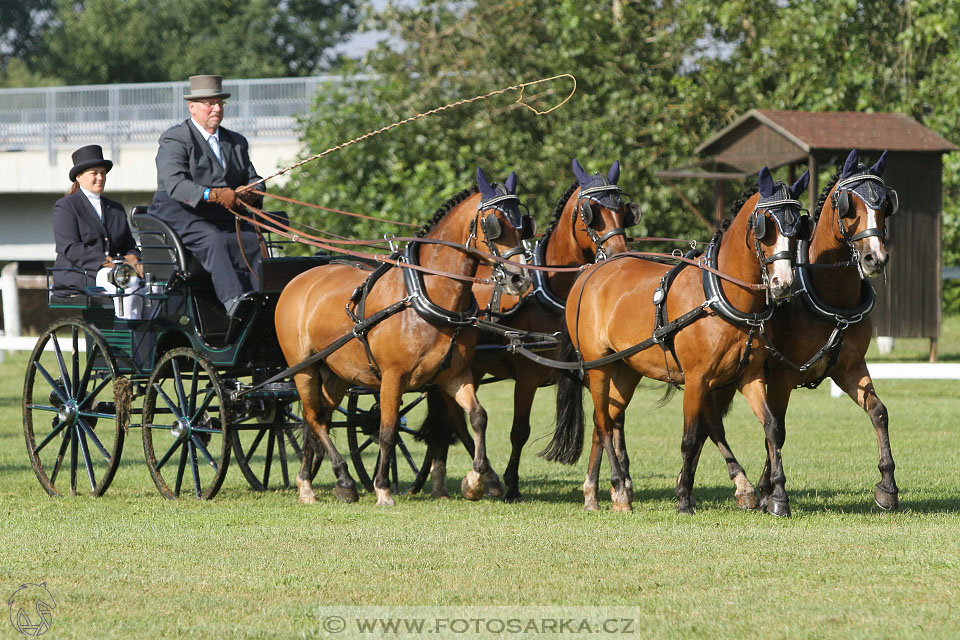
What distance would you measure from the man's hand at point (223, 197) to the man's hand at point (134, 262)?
2.79 feet

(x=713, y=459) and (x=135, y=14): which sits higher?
(x=135, y=14)

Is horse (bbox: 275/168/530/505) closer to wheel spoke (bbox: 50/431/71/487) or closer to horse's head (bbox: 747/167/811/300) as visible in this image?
horse's head (bbox: 747/167/811/300)

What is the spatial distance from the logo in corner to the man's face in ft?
14.1

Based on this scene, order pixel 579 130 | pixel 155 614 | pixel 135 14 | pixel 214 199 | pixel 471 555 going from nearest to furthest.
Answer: pixel 155 614, pixel 471 555, pixel 214 199, pixel 579 130, pixel 135 14

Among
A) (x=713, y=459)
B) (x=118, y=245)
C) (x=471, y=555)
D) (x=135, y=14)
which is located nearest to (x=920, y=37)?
(x=713, y=459)

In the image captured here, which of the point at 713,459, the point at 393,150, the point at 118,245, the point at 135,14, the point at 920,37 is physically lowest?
the point at 713,459

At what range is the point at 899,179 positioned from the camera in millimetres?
18391

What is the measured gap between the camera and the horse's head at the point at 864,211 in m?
7.41

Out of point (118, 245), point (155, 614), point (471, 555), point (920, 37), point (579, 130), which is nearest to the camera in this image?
point (155, 614)

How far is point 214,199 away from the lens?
9.04 meters

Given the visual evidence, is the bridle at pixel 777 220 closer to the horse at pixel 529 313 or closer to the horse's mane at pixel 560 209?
the horse at pixel 529 313

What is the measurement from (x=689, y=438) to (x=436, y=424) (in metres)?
2.07

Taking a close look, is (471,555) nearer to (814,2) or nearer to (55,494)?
(55,494)

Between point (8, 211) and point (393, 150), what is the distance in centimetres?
1079
